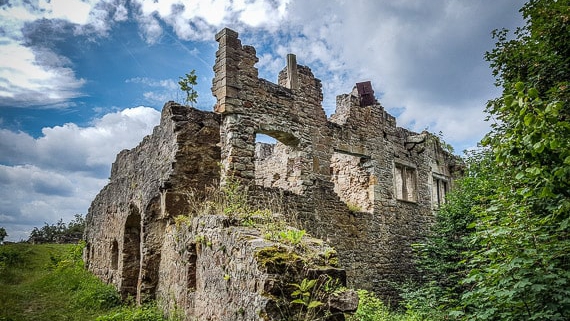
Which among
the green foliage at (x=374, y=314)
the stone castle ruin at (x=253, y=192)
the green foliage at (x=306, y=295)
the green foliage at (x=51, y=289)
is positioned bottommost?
the green foliage at (x=374, y=314)

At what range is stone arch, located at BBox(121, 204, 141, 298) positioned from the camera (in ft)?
32.4

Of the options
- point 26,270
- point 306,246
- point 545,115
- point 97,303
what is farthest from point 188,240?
point 26,270

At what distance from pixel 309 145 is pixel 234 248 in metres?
6.60

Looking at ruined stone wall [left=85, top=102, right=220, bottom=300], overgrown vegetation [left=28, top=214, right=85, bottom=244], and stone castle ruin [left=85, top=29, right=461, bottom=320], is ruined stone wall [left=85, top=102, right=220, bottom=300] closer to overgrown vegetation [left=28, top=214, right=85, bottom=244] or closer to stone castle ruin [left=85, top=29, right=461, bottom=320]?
stone castle ruin [left=85, top=29, right=461, bottom=320]

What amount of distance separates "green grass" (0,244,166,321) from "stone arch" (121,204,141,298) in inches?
14.2

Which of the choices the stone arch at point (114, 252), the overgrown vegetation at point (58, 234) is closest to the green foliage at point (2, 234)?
the overgrown vegetation at point (58, 234)

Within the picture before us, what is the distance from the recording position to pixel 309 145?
11.2 metres

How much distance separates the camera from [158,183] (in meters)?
8.61

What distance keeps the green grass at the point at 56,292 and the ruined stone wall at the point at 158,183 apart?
0.60 meters

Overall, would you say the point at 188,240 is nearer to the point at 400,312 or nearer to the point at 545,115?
the point at 545,115

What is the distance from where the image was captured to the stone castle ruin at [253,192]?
534cm

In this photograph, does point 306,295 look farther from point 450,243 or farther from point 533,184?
point 450,243

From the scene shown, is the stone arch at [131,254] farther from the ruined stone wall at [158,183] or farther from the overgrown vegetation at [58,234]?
the overgrown vegetation at [58,234]

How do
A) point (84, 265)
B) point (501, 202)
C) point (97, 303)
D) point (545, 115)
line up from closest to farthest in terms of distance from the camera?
1. point (545, 115)
2. point (501, 202)
3. point (97, 303)
4. point (84, 265)
